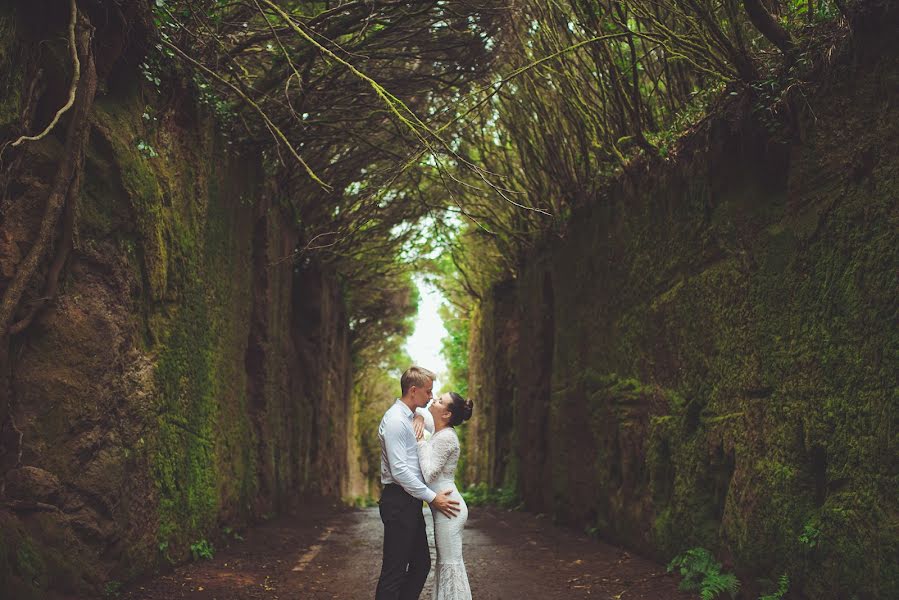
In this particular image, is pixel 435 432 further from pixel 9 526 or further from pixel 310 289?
pixel 310 289

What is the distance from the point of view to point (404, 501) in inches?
207

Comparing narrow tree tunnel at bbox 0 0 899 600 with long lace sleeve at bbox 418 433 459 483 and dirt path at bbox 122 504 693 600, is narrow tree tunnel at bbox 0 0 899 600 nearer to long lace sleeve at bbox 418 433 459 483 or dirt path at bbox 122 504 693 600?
dirt path at bbox 122 504 693 600

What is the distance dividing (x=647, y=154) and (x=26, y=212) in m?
6.31

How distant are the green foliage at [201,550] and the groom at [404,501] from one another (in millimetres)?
3257

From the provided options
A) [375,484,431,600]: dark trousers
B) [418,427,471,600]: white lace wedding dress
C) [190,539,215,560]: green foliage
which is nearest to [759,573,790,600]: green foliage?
[418,427,471,600]: white lace wedding dress

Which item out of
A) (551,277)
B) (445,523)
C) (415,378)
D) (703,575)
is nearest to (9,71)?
(415,378)

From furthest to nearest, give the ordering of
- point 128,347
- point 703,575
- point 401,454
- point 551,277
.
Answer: point 551,277, point 703,575, point 128,347, point 401,454

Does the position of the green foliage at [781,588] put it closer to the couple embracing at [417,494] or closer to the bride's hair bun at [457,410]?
the couple embracing at [417,494]

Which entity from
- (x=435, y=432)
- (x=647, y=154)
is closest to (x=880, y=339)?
(x=435, y=432)

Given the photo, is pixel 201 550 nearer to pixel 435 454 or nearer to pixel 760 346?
pixel 435 454

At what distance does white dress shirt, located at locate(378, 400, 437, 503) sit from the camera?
5164 mm

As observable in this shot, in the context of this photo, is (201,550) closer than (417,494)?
No

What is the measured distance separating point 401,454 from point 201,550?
369 cm

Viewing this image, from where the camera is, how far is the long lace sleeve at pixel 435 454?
5422mm
